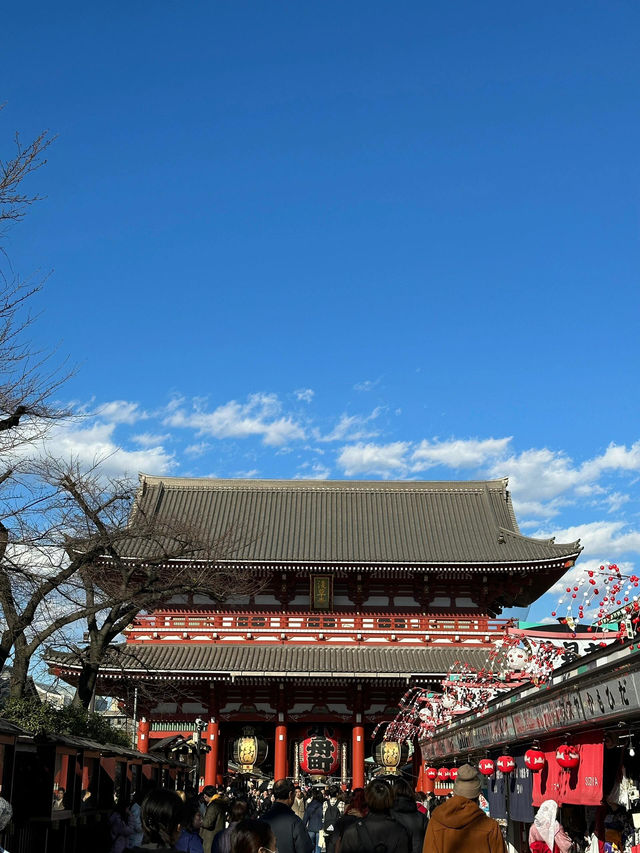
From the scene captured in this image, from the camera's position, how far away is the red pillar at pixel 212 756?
96.0 feet

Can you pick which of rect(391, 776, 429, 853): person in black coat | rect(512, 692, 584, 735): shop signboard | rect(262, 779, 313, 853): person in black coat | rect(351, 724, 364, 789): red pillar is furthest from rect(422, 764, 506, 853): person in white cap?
rect(351, 724, 364, 789): red pillar

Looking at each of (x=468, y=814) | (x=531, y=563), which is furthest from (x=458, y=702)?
(x=468, y=814)

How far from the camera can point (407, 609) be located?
102 feet

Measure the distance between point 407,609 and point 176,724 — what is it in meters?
8.82

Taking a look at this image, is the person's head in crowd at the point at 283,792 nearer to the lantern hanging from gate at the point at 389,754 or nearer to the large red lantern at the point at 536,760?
the large red lantern at the point at 536,760

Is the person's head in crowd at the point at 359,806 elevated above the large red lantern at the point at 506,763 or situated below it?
below

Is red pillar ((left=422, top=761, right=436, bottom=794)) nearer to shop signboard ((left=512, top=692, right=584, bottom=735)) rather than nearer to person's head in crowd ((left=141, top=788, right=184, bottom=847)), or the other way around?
shop signboard ((left=512, top=692, right=584, bottom=735))

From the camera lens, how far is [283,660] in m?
29.4

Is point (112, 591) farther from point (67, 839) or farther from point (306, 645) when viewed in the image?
point (67, 839)

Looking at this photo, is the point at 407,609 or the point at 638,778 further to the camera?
the point at 407,609

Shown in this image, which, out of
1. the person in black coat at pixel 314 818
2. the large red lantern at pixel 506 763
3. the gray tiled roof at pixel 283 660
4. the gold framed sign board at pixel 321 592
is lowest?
the person in black coat at pixel 314 818

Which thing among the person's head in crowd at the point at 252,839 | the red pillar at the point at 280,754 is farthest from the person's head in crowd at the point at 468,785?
the red pillar at the point at 280,754

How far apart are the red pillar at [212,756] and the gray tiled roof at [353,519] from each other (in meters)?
5.73

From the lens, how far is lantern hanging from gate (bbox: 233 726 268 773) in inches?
1178
